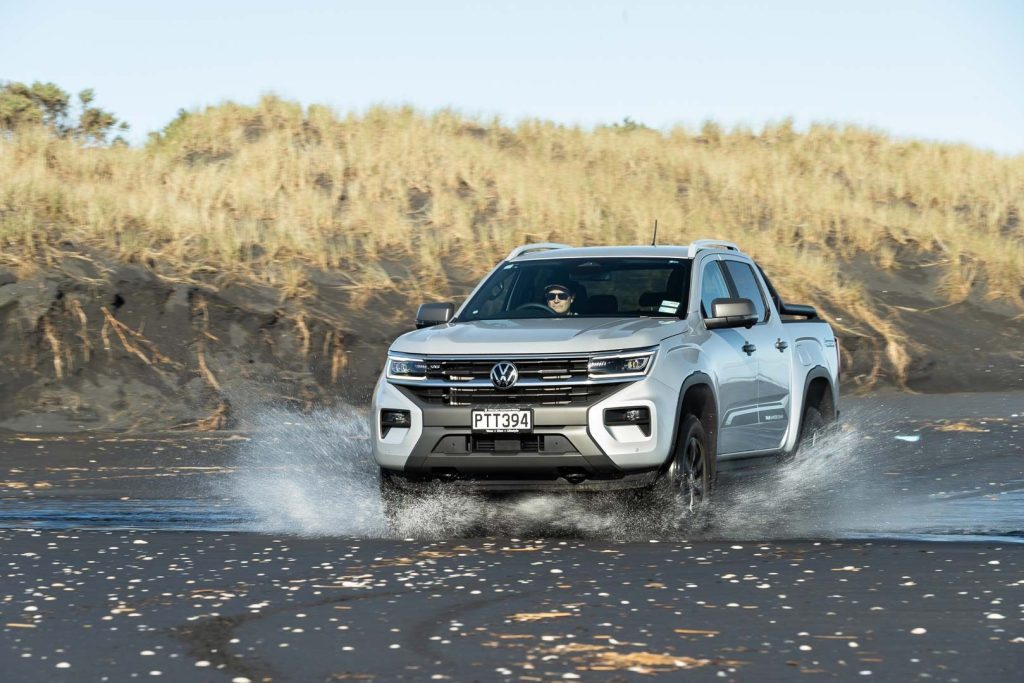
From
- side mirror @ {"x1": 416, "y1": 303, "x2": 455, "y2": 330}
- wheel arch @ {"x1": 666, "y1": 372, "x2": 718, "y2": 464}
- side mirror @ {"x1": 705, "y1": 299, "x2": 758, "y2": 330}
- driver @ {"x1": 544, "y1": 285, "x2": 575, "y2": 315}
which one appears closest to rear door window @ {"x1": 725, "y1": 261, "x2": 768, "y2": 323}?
side mirror @ {"x1": 705, "y1": 299, "x2": 758, "y2": 330}

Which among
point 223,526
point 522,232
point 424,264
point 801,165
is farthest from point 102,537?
point 801,165

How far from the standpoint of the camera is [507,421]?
389 inches

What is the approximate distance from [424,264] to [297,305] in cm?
376

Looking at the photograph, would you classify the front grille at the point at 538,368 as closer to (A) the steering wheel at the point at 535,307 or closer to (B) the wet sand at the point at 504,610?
(B) the wet sand at the point at 504,610

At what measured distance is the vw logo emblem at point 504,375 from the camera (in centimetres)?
994

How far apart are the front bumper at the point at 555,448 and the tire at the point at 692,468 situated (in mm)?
→ 192

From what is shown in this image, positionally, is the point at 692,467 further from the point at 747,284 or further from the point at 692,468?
the point at 747,284

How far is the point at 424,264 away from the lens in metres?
27.6

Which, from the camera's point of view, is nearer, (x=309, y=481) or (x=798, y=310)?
(x=798, y=310)

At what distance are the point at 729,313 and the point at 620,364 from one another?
1.20 m

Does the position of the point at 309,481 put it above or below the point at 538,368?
below

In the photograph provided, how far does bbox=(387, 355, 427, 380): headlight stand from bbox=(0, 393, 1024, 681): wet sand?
79cm

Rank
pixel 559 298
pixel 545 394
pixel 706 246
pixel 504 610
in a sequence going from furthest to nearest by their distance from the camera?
pixel 706 246
pixel 559 298
pixel 545 394
pixel 504 610

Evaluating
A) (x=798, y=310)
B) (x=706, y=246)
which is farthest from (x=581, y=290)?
(x=798, y=310)
